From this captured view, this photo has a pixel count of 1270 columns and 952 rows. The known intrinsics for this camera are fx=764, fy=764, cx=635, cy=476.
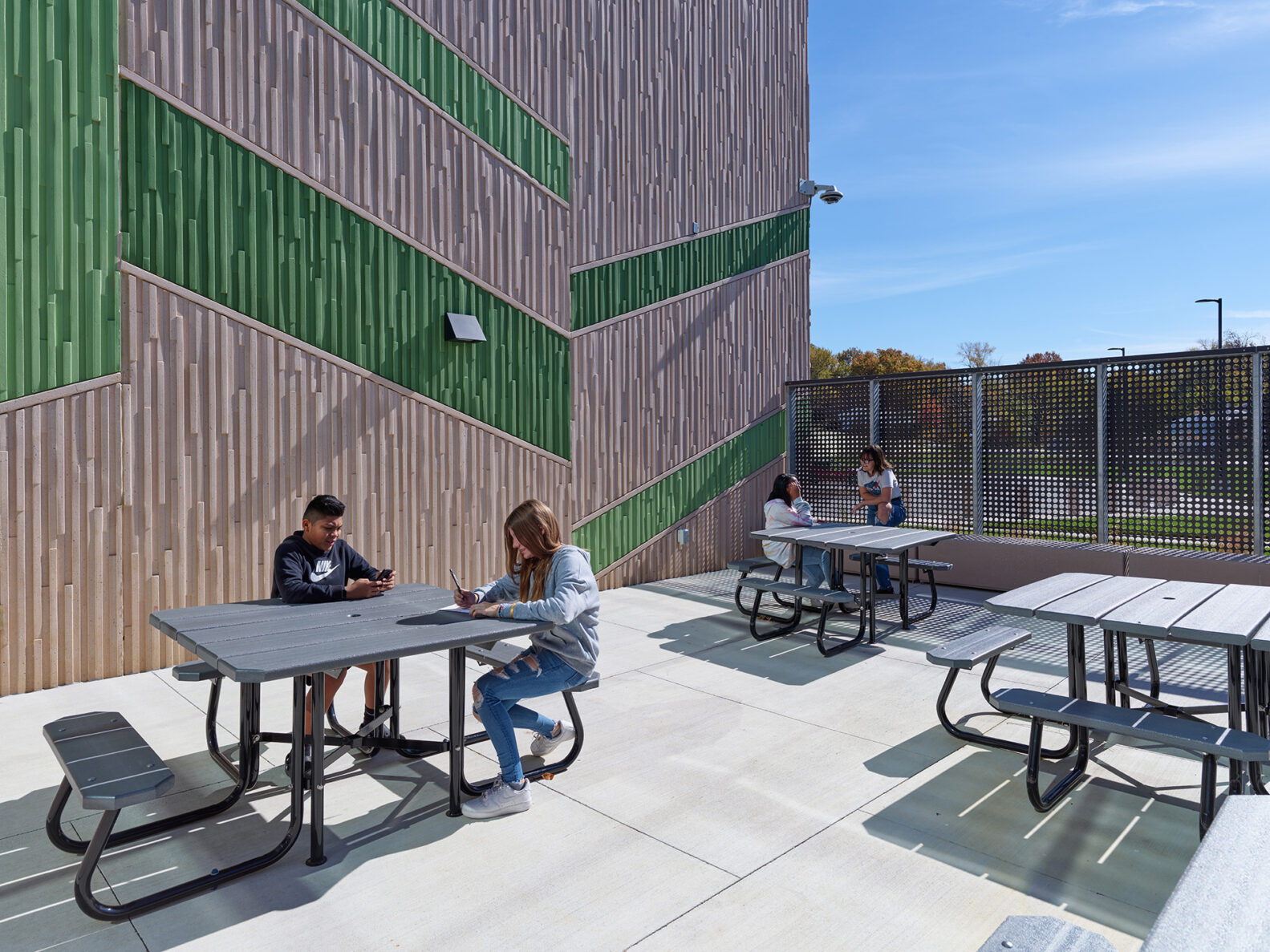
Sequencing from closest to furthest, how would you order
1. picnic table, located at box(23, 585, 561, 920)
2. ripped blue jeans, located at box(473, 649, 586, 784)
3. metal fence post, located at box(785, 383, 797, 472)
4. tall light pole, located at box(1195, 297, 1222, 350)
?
1. picnic table, located at box(23, 585, 561, 920)
2. ripped blue jeans, located at box(473, 649, 586, 784)
3. metal fence post, located at box(785, 383, 797, 472)
4. tall light pole, located at box(1195, 297, 1222, 350)

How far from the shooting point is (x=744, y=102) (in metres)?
10.2

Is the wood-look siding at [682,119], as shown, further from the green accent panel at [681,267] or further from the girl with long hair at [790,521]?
the girl with long hair at [790,521]

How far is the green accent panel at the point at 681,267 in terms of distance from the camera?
327 inches

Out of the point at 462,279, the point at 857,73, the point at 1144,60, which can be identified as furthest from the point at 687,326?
the point at 857,73

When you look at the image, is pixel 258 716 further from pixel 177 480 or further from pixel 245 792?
pixel 177 480

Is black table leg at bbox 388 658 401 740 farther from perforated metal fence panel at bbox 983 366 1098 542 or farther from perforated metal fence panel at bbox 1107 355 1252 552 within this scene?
perforated metal fence panel at bbox 1107 355 1252 552

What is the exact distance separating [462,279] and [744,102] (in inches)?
211

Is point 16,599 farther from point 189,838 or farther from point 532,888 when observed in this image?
point 532,888

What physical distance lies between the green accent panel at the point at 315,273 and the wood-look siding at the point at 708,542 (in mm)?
1884

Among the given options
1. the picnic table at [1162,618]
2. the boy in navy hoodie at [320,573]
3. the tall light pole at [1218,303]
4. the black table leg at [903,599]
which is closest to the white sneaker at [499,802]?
the boy in navy hoodie at [320,573]

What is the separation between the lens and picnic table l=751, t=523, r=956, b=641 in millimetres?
6199

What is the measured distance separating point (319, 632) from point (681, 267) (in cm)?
716

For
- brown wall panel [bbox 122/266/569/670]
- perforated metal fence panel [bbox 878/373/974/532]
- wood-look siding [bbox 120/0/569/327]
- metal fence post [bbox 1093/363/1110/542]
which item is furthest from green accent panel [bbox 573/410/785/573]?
metal fence post [bbox 1093/363/1110/542]

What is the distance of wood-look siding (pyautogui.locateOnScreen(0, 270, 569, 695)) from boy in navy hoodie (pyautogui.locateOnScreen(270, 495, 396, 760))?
204 cm
